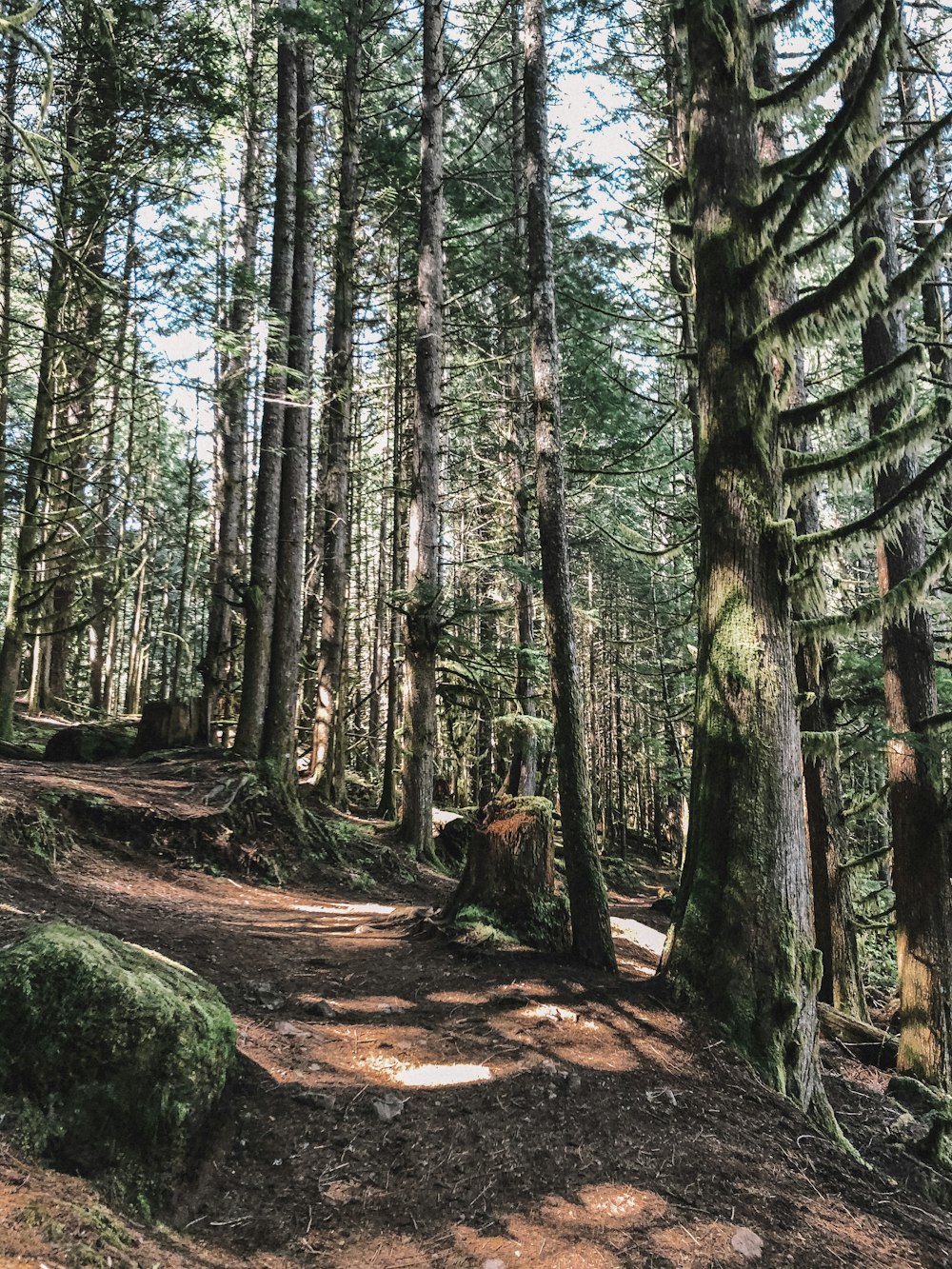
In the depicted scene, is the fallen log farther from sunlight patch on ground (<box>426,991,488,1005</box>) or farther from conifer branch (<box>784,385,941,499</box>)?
conifer branch (<box>784,385,941,499</box>)

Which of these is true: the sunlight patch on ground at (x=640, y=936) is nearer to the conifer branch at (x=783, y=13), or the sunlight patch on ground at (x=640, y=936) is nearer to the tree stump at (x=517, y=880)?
the tree stump at (x=517, y=880)

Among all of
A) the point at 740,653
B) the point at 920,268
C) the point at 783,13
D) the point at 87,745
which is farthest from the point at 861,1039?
the point at 87,745

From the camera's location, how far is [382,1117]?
3.97m

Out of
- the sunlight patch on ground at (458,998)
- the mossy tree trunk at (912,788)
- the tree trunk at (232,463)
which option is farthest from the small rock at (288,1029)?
the tree trunk at (232,463)

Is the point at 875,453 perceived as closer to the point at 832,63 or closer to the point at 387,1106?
the point at 832,63

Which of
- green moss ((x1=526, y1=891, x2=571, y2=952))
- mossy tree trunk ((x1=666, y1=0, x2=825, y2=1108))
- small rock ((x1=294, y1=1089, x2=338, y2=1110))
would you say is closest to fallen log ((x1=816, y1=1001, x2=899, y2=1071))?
green moss ((x1=526, y1=891, x2=571, y2=952))

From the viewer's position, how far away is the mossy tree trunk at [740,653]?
493 centimetres

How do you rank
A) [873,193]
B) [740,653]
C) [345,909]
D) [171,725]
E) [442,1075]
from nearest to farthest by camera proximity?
[442,1075], [873,193], [740,653], [345,909], [171,725]

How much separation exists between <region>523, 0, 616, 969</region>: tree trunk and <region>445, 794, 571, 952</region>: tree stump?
294 millimetres

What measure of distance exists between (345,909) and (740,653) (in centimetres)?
559

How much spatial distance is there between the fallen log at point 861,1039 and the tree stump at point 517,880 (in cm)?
322

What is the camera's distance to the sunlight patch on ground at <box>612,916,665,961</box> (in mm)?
10320

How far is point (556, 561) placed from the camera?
22.4ft

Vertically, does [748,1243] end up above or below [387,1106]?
below
